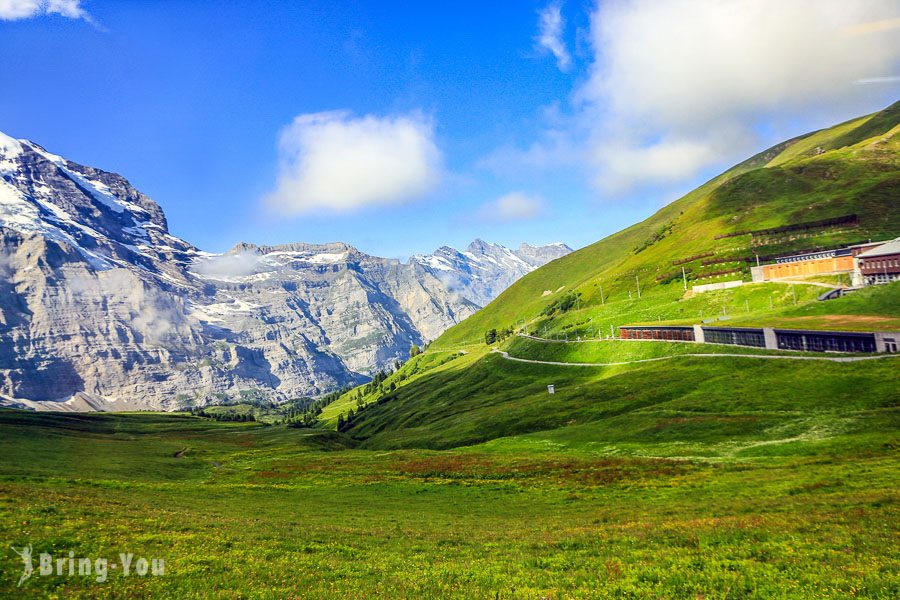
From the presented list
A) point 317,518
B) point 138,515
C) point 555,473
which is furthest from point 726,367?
point 138,515

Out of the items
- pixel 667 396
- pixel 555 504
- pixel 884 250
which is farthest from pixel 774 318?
pixel 555 504

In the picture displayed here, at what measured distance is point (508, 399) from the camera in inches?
6280

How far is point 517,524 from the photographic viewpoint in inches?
1523

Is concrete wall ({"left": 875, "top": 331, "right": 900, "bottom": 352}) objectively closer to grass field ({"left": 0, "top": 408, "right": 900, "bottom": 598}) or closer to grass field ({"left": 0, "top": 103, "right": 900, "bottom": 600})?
grass field ({"left": 0, "top": 103, "right": 900, "bottom": 600})

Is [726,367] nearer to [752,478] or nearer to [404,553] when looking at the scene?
[752,478]

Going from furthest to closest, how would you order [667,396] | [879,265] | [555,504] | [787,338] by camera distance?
[879,265] < [787,338] < [667,396] < [555,504]

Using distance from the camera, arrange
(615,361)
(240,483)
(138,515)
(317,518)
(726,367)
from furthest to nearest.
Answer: (615,361) → (726,367) → (240,483) → (317,518) → (138,515)

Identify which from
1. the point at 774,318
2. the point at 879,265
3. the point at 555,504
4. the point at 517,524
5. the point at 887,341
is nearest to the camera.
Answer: the point at 517,524

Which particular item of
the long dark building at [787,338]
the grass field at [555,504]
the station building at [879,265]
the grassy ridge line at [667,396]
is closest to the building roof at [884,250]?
the station building at [879,265]

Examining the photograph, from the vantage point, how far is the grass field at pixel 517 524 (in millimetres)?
21438

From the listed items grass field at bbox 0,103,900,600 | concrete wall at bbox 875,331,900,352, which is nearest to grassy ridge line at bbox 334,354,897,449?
grass field at bbox 0,103,900,600

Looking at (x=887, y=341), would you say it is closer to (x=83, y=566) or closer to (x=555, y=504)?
(x=555, y=504)

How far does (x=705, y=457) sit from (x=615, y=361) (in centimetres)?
9830

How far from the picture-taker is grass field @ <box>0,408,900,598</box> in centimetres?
2144
